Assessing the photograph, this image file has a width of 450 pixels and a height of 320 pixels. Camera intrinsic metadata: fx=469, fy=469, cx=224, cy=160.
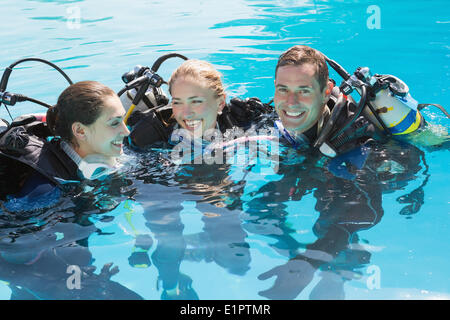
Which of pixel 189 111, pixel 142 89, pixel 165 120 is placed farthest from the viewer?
pixel 165 120

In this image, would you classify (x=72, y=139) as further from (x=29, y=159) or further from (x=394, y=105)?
(x=394, y=105)

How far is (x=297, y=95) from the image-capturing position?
3348 mm

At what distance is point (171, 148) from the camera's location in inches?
149

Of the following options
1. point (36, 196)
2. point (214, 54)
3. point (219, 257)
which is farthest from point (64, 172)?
point (214, 54)

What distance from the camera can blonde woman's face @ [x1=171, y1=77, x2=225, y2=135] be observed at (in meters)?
3.52

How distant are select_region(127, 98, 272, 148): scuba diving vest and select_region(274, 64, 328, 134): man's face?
627 millimetres

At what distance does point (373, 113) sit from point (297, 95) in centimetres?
57

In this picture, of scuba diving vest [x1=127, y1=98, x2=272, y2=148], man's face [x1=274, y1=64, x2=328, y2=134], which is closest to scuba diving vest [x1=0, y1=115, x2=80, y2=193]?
scuba diving vest [x1=127, y1=98, x2=272, y2=148]

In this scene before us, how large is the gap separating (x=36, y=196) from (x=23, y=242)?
0.95ft

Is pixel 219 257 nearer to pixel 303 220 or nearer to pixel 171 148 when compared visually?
pixel 303 220

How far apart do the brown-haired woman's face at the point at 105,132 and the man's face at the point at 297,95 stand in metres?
1.14

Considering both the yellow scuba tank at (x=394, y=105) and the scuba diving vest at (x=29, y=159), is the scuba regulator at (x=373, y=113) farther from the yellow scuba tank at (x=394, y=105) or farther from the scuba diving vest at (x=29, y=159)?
the scuba diving vest at (x=29, y=159)

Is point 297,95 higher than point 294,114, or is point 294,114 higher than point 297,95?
point 297,95

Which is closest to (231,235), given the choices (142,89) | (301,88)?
(301,88)
